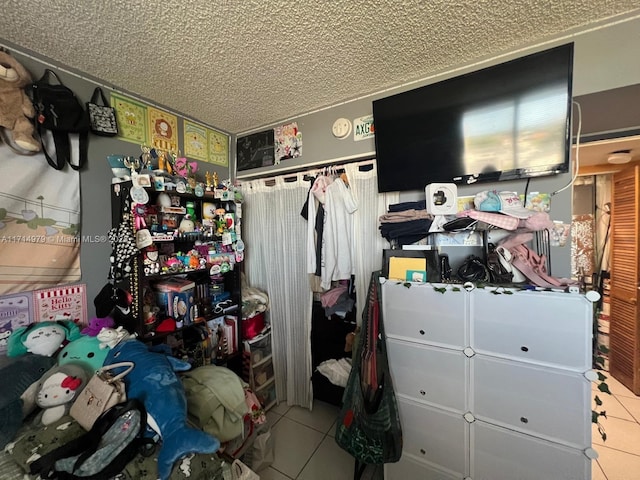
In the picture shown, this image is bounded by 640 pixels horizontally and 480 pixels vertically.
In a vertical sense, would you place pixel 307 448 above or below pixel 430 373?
below

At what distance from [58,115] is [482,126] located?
7.12 ft

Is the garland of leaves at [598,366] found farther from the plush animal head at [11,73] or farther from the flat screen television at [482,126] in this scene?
the plush animal head at [11,73]

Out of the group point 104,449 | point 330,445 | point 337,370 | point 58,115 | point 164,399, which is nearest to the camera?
point 104,449

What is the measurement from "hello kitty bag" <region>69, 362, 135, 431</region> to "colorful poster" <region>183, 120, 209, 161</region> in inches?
60.4

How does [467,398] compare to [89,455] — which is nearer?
[89,455]

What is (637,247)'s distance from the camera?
1927mm

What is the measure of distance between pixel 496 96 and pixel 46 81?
2292 mm

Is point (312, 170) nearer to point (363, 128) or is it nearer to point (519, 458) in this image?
point (363, 128)

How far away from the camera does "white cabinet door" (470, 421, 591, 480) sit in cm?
90

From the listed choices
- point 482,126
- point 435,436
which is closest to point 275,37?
point 482,126

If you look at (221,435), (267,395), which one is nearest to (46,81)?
(221,435)

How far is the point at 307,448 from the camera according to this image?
1.62m

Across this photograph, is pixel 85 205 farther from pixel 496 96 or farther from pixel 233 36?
pixel 496 96

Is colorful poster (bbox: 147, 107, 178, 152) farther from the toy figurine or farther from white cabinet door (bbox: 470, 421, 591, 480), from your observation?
white cabinet door (bbox: 470, 421, 591, 480)
